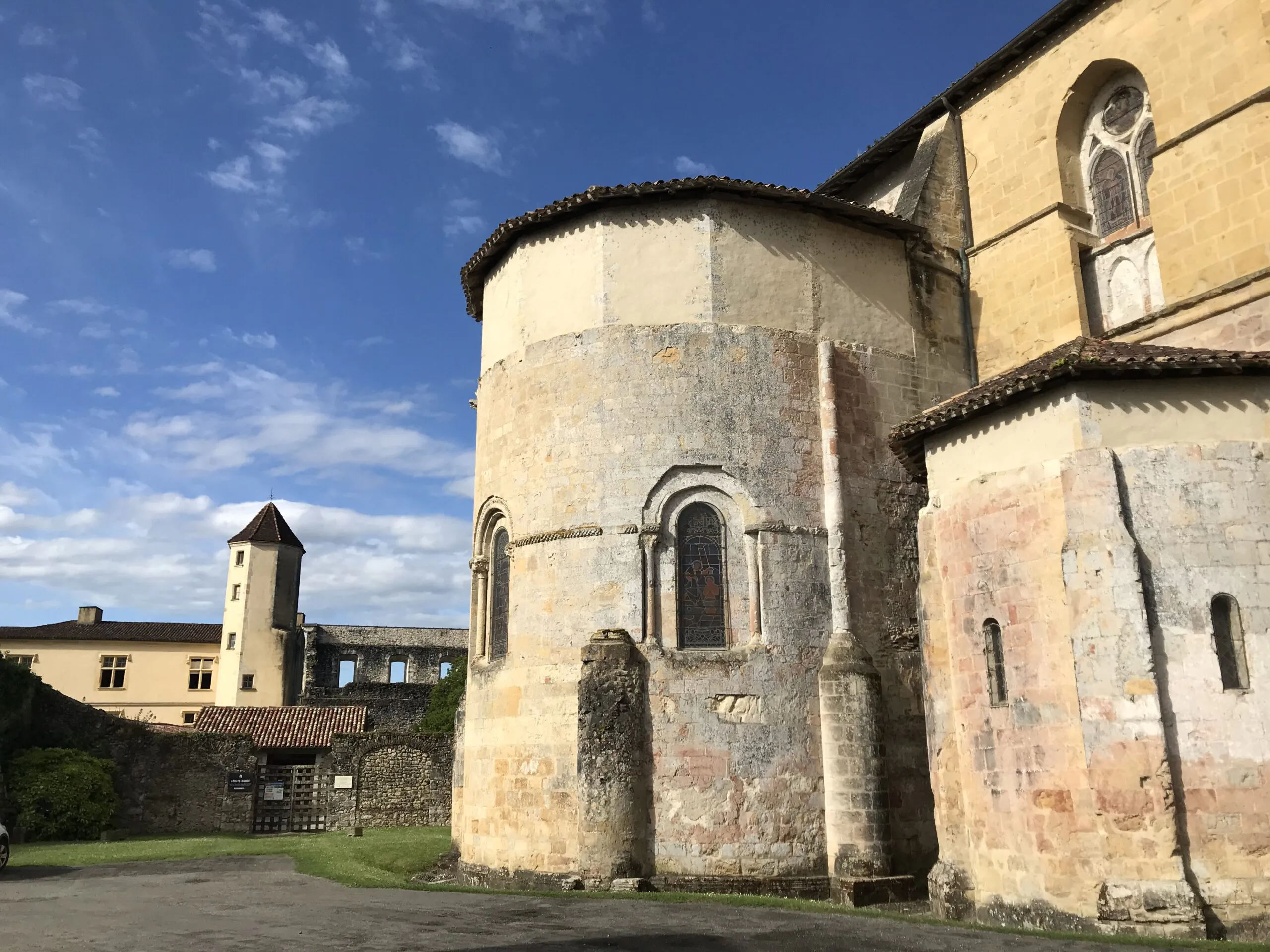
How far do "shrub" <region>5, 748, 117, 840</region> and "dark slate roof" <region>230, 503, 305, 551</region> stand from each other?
23879 millimetres

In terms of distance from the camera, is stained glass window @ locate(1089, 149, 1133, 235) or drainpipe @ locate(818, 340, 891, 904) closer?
drainpipe @ locate(818, 340, 891, 904)

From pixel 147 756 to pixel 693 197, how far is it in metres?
22.6

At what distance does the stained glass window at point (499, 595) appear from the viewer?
1558cm

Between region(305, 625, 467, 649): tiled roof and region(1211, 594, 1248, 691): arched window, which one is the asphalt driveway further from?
region(305, 625, 467, 649): tiled roof

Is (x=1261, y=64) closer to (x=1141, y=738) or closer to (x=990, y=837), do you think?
(x=1141, y=738)

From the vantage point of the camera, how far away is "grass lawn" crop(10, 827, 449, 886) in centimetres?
1627

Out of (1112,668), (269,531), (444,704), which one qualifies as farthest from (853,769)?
(269,531)

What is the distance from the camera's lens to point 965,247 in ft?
58.2

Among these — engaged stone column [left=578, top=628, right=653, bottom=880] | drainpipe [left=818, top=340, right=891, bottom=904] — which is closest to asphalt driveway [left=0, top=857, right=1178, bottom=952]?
engaged stone column [left=578, top=628, right=653, bottom=880]

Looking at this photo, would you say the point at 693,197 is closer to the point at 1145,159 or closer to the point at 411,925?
the point at 1145,159

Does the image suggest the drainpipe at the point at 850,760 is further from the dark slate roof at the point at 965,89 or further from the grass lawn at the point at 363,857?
the dark slate roof at the point at 965,89

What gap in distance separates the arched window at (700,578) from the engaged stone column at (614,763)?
91cm

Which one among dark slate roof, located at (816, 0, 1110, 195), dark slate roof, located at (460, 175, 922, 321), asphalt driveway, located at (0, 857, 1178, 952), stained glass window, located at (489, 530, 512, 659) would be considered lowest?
asphalt driveway, located at (0, 857, 1178, 952)

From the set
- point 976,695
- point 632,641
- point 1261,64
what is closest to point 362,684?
point 632,641
